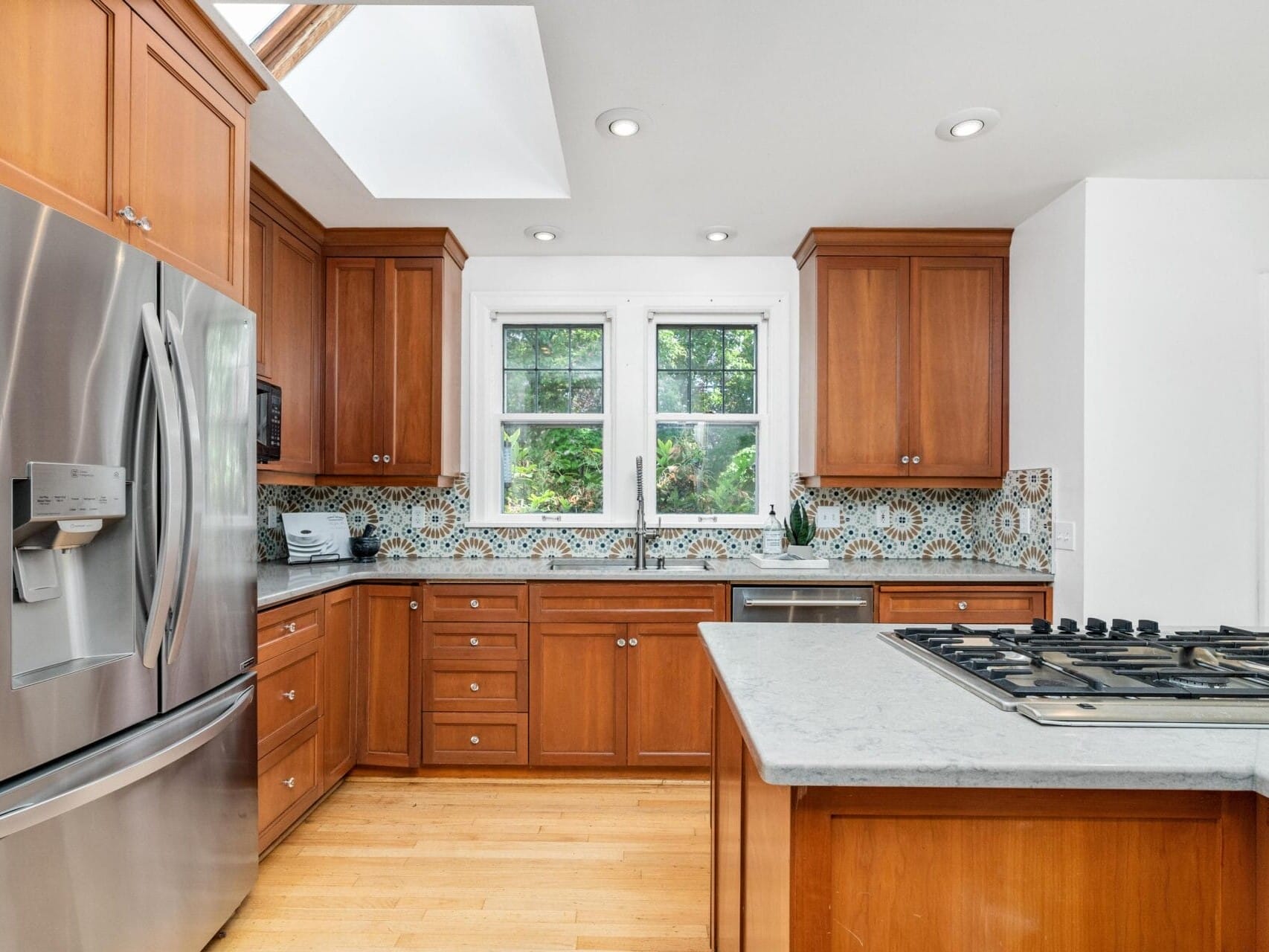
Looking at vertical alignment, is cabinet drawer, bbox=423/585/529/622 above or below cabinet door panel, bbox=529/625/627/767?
above

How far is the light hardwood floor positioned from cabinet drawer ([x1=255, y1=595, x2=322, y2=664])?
0.71 metres

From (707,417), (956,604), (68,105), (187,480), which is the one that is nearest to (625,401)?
(707,417)

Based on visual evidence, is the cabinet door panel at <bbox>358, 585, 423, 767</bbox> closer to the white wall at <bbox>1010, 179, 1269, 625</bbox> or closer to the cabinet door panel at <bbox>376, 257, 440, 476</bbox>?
the cabinet door panel at <bbox>376, 257, 440, 476</bbox>

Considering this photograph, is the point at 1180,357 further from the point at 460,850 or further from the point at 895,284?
the point at 460,850

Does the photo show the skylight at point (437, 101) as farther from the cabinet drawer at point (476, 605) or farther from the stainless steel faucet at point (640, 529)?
the cabinet drawer at point (476, 605)

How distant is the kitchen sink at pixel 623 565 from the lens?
303 cm

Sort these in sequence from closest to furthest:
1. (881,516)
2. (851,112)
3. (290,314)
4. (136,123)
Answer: (136,123) → (851,112) → (290,314) → (881,516)

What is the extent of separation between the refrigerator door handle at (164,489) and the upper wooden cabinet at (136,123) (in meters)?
0.30

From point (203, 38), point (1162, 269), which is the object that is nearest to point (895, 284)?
point (1162, 269)

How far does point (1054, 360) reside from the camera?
113 inches

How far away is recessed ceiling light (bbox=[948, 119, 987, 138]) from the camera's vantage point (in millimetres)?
2258

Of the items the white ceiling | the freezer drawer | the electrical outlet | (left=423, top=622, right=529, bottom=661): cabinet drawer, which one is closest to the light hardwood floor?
the freezer drawer

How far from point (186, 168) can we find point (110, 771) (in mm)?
1447

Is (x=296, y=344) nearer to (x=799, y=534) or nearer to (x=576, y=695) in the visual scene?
(x=576, y=695)
